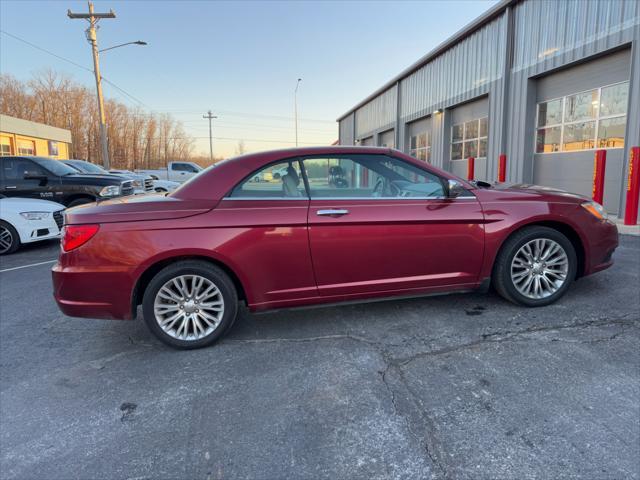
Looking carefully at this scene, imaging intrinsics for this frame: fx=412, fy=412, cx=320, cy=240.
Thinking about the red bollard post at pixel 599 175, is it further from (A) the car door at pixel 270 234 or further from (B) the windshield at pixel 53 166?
(B) the windshield at pixel 53 166

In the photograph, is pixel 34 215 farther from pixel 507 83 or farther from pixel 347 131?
pixel 347 131

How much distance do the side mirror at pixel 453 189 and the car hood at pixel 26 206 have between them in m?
7.41

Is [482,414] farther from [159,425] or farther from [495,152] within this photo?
[495,152]

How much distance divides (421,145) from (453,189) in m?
17.0

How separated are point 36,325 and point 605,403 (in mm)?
4654

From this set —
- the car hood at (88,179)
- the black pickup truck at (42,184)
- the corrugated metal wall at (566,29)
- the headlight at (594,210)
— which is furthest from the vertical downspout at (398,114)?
the headlight at (594,210)

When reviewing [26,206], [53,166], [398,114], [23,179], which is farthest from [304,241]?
[398,114]

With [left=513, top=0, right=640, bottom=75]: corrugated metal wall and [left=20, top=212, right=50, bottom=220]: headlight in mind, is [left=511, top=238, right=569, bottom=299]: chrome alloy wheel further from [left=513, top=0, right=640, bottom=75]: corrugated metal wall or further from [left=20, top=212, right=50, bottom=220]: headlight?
[left=20, top=212, right=50, bottom=220]: headlight

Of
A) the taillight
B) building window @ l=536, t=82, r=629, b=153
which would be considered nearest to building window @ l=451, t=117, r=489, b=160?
building window @ l=536, t=82, r=629, b=153

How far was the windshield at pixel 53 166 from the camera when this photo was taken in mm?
9406

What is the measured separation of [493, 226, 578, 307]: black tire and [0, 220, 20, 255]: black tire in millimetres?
8056

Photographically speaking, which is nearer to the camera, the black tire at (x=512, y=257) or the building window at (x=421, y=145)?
the black tire at (x=512, y=257)

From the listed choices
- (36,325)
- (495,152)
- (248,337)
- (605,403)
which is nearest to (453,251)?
(605,403)

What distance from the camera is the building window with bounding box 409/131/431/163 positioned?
61.6 ft
